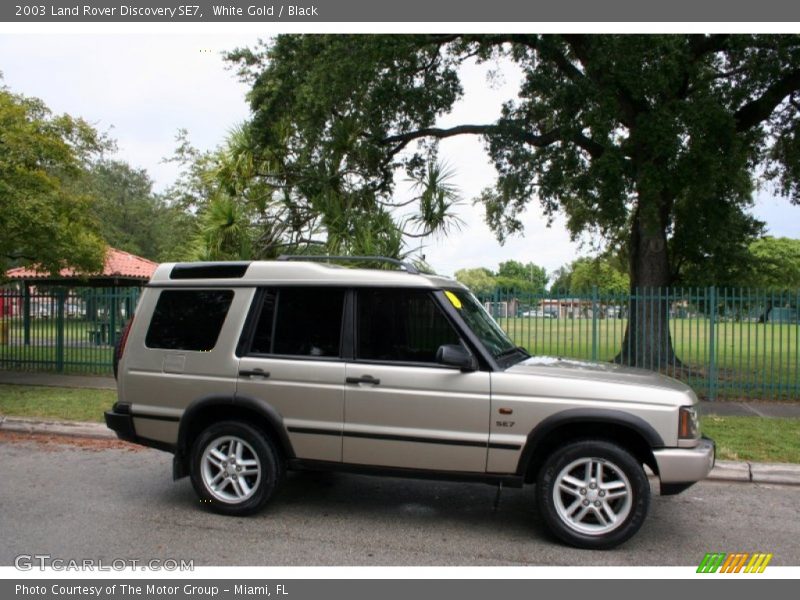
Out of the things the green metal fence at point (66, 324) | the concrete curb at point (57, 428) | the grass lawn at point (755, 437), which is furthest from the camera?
the green metal fence at point (66, 324)

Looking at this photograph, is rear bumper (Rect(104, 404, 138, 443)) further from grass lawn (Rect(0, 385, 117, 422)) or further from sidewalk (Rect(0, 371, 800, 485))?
grass lawn (Rect(0, 385, 117, 422))

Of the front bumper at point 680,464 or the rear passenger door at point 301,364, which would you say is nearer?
the front bumper at point 680,464

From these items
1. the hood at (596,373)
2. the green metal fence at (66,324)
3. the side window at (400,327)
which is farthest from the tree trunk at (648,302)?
the green metal fence at (66,324)

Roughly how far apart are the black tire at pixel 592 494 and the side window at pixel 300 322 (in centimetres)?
191

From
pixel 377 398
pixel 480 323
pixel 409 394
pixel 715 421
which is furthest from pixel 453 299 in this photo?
pixel 715 421

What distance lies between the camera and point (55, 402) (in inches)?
416

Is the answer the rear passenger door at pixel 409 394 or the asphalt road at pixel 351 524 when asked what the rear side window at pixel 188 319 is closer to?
the rear passenger door at pixel 409 394

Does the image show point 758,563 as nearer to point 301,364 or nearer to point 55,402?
point 301,364

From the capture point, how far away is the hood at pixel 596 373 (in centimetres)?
488

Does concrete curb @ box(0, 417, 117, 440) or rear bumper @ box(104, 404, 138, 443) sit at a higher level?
rear bumper @ box(104, 404, 138, 443)

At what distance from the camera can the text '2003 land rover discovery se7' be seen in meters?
4.73

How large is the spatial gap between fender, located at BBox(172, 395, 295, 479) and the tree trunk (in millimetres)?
8373

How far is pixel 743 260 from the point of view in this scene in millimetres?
19000

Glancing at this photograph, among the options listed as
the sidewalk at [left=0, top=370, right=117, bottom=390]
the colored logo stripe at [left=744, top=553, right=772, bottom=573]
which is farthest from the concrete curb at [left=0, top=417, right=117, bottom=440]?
the colored logo stripe at [left=744, top=553, right=772, bottom=573]
